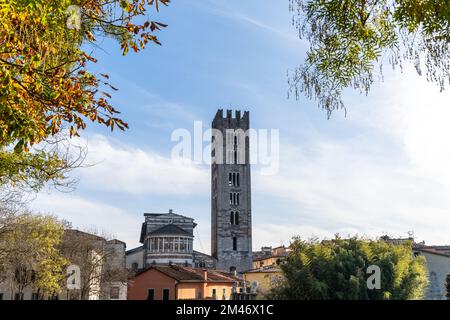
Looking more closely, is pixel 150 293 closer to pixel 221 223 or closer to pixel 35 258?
pixel 35 258

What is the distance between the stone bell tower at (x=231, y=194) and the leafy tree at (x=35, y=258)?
50.2m

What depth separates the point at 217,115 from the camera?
96.0 meters

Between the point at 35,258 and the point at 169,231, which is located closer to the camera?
the point at 35,258

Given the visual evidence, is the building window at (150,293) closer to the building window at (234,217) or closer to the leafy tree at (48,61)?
the leafy tree at (48,61)

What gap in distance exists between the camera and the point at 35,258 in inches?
1395

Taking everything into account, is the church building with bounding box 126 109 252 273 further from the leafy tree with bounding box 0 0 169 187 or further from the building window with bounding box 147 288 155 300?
the leafy tree with bounding box 0 0 169 187

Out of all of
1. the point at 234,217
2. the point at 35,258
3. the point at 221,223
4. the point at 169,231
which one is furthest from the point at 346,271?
the point at 234,217

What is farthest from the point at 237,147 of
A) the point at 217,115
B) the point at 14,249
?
the point at 14,249

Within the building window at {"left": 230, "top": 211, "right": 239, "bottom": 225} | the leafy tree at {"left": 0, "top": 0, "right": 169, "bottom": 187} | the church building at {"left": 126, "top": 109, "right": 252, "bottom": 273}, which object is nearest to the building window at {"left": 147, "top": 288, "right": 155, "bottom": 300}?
the church building at {"left": 126, "top": 109, "right": 252, "bottom": 273}

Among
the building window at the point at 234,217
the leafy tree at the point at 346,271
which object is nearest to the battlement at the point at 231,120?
the building window at the point at 234,217

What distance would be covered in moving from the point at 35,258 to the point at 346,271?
71.8 feet

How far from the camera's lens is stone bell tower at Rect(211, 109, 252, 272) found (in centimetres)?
8812

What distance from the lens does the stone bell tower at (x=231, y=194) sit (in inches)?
3469
